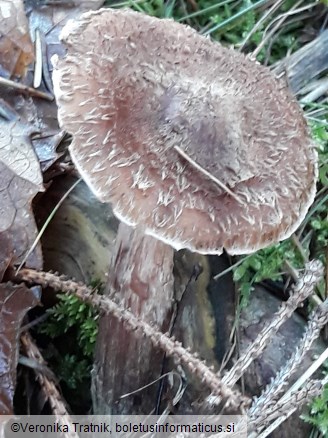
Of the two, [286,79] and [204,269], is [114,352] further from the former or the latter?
[286,79]

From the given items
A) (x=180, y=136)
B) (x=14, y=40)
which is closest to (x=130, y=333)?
(x=180, y=136)

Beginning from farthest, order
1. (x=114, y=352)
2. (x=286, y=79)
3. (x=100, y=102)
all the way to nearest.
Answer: (x=286, y=79)
(x=114, y=352)
(x=100, y=102)

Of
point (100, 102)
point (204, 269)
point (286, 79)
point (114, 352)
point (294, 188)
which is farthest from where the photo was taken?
point (286, 79)

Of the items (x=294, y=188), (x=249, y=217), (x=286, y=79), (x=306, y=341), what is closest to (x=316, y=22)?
(x=286, y=79)

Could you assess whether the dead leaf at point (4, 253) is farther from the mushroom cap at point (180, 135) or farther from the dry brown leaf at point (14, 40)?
the dry brown leaf at point (14, 40)

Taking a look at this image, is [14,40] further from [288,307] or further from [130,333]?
[288,307]

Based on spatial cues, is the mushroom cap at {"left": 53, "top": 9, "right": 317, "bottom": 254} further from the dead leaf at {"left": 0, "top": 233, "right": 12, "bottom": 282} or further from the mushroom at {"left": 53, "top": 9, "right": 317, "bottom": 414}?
the dead leaf at {"left": 0, "top": 233, "right": 12, "bottom": 282}
